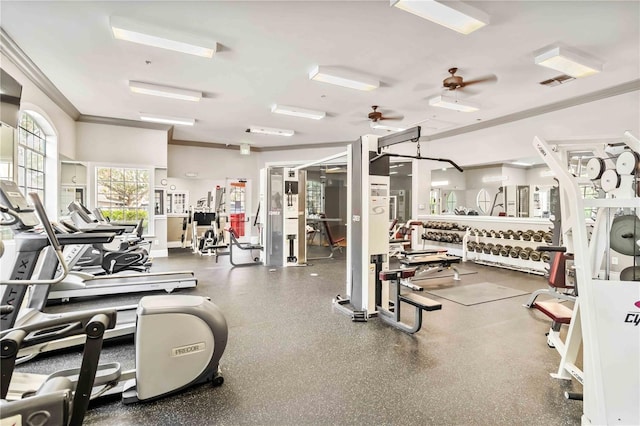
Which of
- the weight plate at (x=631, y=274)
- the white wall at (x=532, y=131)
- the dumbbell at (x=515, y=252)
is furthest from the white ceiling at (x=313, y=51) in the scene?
the dumbbell at (x=515, y=252)

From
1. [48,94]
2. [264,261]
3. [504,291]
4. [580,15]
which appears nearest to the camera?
[580,15]

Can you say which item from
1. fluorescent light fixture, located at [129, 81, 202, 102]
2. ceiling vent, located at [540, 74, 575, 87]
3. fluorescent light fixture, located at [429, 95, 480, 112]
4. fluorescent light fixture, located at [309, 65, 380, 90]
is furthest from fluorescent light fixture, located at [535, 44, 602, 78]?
fluorescent light fixture, located at [129, 81, 202, 102]

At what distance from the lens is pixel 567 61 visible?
4.16 m

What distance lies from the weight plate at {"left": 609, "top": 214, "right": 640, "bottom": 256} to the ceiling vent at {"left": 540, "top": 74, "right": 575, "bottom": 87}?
3951mm

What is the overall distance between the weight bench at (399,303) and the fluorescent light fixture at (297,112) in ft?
14.2

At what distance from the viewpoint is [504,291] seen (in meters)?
4.89

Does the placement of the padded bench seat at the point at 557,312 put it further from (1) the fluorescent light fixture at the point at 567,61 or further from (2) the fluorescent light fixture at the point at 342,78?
(2) the fluorescent light fixture at the point at 342,78

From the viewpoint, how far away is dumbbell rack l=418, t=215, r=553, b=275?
6.31 m

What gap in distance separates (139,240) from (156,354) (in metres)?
4.93

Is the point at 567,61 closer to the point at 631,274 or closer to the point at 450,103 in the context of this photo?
the point at 450,103

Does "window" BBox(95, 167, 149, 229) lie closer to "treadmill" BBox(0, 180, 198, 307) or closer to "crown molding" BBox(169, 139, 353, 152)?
"crown molding" BBox(169, 139, 353, 152)

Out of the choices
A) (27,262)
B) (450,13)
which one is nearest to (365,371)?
(27,262)

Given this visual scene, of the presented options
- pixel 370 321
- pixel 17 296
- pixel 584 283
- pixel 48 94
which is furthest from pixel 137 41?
pixel 584 283

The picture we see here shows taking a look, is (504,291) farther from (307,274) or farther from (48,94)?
(48,94)
